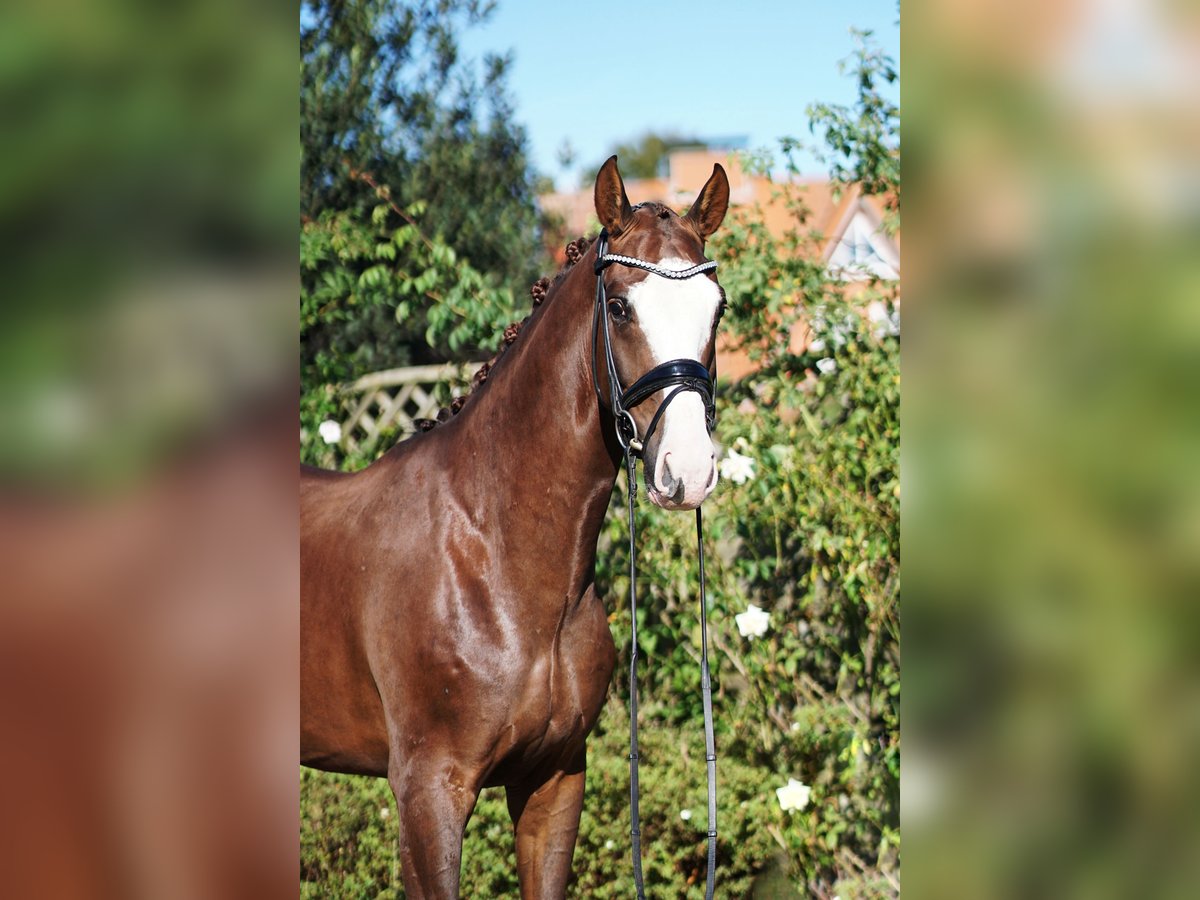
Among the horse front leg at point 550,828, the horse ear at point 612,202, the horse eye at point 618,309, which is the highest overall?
the horse ear at point 612,202

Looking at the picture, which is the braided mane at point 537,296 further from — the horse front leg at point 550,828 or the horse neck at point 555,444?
the horse front leg at point 550,828

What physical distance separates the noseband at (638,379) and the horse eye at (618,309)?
0.7 inches

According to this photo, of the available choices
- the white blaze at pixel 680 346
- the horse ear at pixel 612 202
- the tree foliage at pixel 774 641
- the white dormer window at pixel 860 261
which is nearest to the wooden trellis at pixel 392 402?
the tree foliage at pixel 774 641

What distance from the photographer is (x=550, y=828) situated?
2656 mm

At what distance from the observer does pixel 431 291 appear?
518 cm

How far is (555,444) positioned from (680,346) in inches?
16.4

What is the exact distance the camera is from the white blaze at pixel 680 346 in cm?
206

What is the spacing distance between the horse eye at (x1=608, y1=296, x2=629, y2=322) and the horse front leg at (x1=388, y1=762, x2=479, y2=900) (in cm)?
103

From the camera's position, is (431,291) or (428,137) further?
(428,137)
